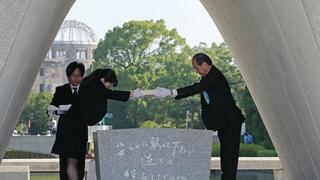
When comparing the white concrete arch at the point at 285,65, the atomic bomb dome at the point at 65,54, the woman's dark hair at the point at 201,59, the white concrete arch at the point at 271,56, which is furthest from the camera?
the atomic bomb dome at the point at 65,54

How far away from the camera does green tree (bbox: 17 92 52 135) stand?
1944 inches

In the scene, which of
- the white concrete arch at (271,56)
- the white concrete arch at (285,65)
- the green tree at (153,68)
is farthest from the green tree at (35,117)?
the white concrete arch at (271,56)

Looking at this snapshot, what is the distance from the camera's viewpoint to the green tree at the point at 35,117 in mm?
49375

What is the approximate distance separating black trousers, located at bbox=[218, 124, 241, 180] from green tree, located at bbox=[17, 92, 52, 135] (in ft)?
134

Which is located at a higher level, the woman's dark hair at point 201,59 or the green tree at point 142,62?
the green tree at point 142,62

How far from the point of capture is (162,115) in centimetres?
4203

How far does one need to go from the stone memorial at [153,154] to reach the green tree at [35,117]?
41846 millimetres

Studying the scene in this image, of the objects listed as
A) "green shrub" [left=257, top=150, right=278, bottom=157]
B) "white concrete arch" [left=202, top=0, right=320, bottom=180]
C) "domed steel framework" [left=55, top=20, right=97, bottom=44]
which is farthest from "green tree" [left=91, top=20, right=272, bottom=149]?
"domed steel framework" [left=55, top=20, right=97, bottom=44]

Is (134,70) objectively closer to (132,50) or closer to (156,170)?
(132,50)

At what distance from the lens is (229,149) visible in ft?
25.8

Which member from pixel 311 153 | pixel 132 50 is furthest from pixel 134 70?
pixel 311 153

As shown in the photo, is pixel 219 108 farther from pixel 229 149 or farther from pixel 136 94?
pixel 136 94

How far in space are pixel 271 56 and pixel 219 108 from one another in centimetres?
67

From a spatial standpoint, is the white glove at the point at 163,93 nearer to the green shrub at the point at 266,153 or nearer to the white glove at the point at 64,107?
the white glove at the point at 64,107
